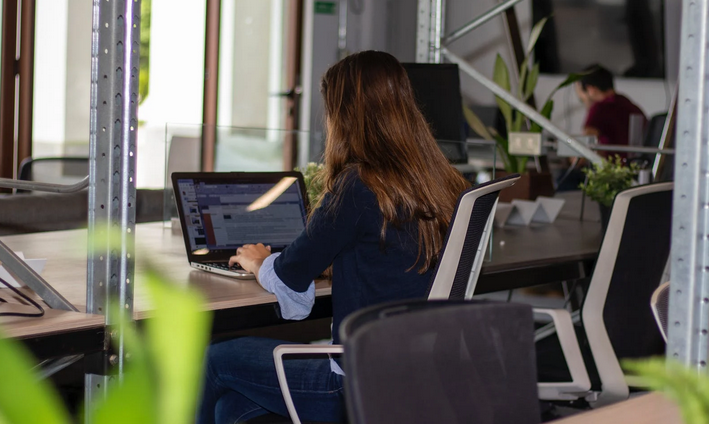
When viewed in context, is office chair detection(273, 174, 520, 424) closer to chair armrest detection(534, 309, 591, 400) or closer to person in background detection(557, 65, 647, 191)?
chair armrest detection(534, 309, 591, 400)

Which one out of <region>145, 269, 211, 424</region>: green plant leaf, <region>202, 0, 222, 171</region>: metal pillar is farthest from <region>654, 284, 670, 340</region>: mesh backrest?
<region>202, 0, 222, 171</region>: metal pillar

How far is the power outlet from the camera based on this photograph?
332 cm

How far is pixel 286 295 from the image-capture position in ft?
6.01

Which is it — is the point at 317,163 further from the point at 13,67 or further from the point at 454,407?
the point at 13,67

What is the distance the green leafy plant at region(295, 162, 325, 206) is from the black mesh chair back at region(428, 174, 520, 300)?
0.61m

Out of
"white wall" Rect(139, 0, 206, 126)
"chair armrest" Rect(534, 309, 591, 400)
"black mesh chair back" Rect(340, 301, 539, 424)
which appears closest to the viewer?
"black mesh chair back" Rect(340, 301, 539, 424)

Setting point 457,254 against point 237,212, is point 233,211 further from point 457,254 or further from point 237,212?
point 457,254

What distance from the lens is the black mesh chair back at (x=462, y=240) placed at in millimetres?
1637

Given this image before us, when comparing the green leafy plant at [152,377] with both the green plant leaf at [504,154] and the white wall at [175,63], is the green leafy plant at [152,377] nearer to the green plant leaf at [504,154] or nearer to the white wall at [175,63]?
the green plant leaf at [504,154]

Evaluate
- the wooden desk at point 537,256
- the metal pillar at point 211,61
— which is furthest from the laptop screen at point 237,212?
the metal pillar at point 211,61

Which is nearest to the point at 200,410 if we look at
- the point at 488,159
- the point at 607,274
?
the point at 607,274

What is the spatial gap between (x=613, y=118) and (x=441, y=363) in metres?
5.37

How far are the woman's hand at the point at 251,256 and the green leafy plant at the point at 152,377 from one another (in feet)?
5.40

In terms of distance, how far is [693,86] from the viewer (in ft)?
3.53
